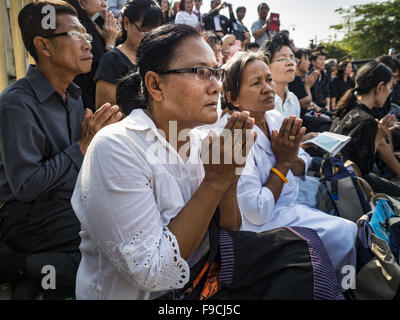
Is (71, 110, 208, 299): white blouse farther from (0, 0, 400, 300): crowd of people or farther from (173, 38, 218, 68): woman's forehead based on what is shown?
(173, 38, 218, 68): woman's forehead

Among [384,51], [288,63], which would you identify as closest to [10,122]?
[288,63]

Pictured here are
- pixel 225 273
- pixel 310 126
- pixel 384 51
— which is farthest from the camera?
pixel 384 51

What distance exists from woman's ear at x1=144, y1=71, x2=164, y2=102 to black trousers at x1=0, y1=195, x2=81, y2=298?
3.00ft

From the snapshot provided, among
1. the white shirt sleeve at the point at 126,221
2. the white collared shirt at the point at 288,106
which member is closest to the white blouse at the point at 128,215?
the white shirt sleeve at the point at 126,221

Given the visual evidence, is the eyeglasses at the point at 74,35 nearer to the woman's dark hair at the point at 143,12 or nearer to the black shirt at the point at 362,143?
the woman's dark hair at the point at 143,12

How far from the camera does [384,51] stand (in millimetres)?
22031

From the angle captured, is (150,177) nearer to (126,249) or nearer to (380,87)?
(126,249)

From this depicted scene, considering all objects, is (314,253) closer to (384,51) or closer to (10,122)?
(10,122)

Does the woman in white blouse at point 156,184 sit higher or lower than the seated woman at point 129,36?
lower

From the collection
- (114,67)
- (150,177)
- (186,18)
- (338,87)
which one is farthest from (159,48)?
(338,87)

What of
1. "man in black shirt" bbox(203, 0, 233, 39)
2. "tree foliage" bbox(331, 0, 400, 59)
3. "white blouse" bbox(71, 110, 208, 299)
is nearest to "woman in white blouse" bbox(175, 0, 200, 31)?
"man in black shirt" bbox(203, 0, 233, 39)

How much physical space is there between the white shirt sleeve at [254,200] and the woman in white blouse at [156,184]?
378 mm

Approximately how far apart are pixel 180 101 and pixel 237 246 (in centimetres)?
74

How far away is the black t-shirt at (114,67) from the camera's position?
2.81 m
